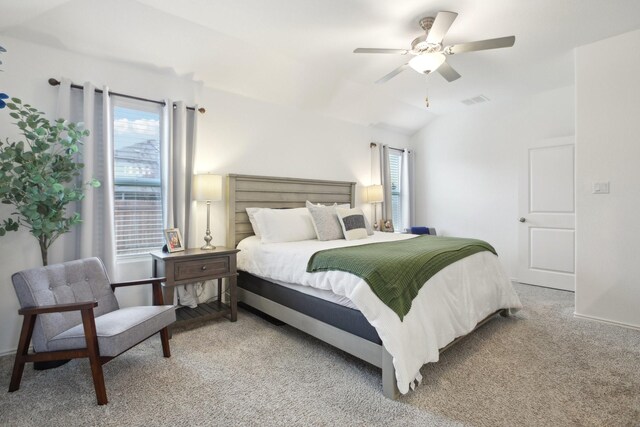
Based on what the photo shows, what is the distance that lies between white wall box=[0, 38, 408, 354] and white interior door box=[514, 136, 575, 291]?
7.16 ft

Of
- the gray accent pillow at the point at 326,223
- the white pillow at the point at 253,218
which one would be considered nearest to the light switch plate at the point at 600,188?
the gray accent pillow at the point at 326,223

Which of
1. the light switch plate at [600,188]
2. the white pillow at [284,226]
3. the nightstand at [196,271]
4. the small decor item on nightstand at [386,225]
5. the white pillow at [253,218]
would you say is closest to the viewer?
the nightstand at [196,271]

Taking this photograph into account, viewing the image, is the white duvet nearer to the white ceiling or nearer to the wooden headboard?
the wooden headboard

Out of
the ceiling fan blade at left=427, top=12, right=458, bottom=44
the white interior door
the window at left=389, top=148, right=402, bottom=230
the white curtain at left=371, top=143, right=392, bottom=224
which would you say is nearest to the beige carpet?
the white interior door

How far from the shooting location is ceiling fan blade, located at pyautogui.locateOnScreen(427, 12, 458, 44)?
87.1 inches

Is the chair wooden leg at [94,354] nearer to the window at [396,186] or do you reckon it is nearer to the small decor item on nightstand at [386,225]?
the small decor item on nightstand at [386,225]

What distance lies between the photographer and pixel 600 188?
3.07 metres

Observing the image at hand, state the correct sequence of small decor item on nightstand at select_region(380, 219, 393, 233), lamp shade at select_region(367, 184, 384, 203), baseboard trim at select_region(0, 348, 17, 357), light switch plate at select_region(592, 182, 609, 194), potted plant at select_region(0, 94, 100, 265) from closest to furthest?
potted plant at select_region(0, 94, 100, 265) < baseboard trim at select_region(0, 348, 17, 357) < light switch plate at select_region(592, 182, 609, 194) < lamp shade at select_region(367, 184, 384, 203) < small decor item on nightstand at select_region(380, 219, 393, 233)

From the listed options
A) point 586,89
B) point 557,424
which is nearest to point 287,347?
point 557,424

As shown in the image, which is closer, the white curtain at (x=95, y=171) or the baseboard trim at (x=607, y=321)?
the white curtain at (x=95, y=171)

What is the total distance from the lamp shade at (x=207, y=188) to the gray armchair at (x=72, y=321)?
3.75 feet

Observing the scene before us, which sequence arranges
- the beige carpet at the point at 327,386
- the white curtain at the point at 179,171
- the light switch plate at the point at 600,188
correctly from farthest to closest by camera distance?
the white curtain at the point at 179,171, the light switch plate at the point at 600,188, the beige carpet at the point at 327,386

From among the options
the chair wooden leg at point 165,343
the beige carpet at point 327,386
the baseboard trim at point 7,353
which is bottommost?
the beige carpet at point 327,386

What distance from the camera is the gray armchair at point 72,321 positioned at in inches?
72.1
